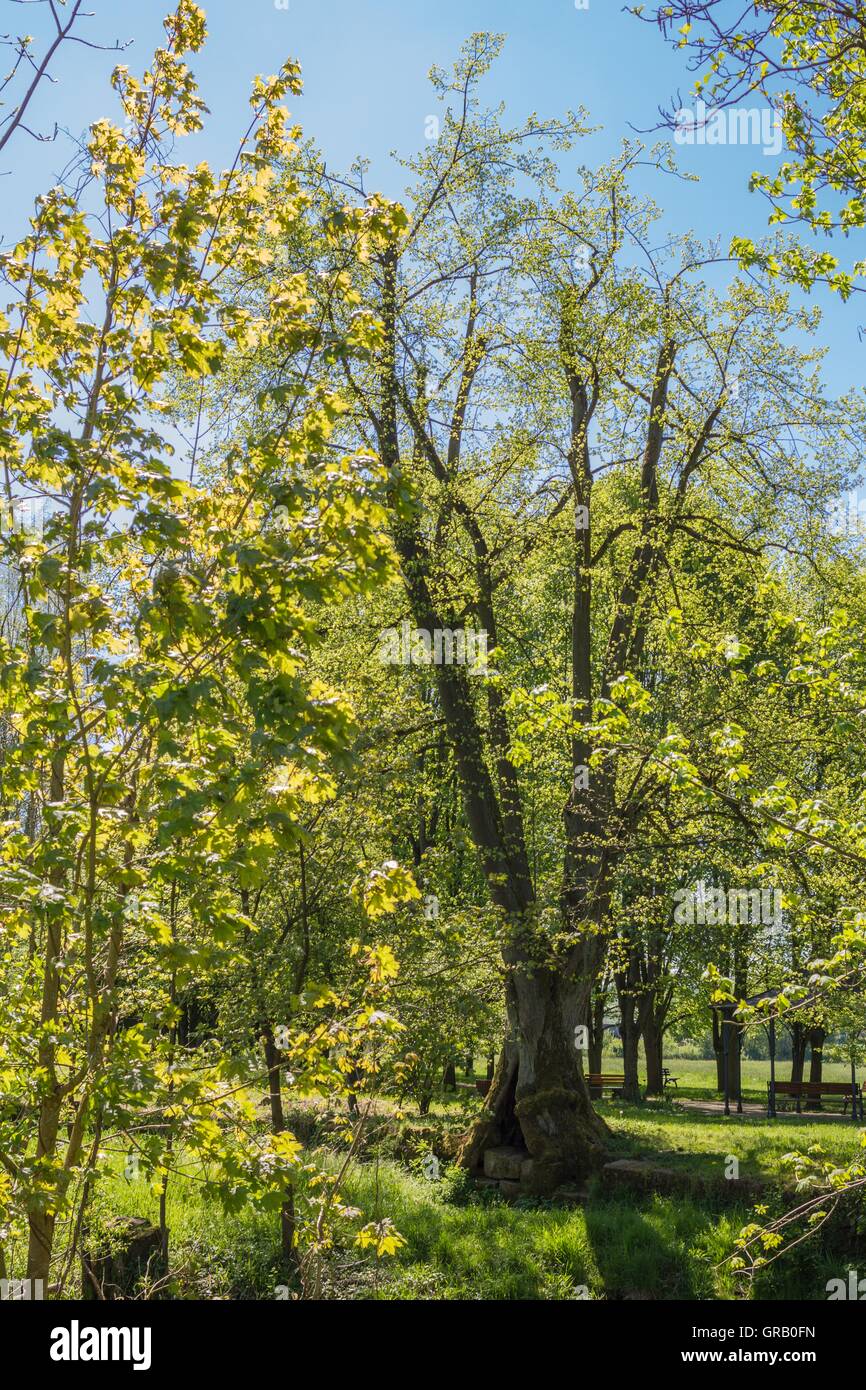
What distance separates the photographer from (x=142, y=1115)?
14.9 ft

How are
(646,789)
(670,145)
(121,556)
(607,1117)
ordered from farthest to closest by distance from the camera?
(607,1117)
(670,145)
(646,789)
(121,556)

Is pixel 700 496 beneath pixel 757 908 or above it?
above

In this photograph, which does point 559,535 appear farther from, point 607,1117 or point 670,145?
point 607,1117

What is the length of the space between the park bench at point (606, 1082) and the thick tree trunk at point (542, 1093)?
11.0 meters

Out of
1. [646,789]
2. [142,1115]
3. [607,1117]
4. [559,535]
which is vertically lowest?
[607,1117]

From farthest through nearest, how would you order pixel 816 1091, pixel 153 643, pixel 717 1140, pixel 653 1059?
pixel 653 1059 < pixel 816 1091 < pixel 717 1140 < pixel 153 643

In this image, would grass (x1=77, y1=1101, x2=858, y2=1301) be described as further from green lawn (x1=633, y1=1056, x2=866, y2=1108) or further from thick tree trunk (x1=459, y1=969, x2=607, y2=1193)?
green lawn (x1=633, y1=1056, x2=866, y2=1108)

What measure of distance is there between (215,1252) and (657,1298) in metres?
3.93

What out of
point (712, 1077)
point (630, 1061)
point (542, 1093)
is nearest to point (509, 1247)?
point (542, 1093)

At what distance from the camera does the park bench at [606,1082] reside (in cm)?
2498

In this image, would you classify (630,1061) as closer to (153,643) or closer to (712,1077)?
(153,643)

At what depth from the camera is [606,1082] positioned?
27.8 m

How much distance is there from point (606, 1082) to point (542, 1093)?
15.2 meters
